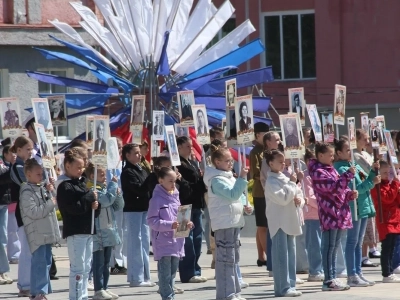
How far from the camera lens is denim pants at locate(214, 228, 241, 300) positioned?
38.9 ft

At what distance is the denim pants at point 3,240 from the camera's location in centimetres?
1420

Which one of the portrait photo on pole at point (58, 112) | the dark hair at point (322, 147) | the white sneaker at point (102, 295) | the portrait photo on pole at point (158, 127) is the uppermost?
the portrait photo on pole at point (58, 112)

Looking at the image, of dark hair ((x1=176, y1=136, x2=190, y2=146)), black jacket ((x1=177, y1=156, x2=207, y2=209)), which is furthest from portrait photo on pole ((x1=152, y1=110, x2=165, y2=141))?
black jacket ((x1=177, y1=156, x2=207, y2=209))

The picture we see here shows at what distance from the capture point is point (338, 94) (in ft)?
44.3

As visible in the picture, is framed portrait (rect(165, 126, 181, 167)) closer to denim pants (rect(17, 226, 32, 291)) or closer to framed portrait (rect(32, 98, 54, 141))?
framed portrait (rect(32, 98, 54, 141))

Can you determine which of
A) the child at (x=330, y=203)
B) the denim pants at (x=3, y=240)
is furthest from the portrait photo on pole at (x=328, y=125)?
the denim pants at (x=3, y=240)

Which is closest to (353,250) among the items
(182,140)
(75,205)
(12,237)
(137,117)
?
(182,140)

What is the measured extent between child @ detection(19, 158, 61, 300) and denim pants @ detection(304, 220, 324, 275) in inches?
134

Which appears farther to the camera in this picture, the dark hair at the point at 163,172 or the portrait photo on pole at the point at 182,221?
the dark hair at the point at 163,172

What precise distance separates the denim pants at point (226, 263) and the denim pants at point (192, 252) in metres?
1.71

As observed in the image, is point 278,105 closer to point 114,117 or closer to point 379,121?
point 114,117

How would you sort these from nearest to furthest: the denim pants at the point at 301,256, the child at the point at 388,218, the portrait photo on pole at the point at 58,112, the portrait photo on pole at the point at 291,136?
1. the portrait photo on pole at the point at 291,136
2. the child at the point at 388,218
3. the portrait photo on pole at the point at 58,112
4. the denim pants at the point at 301,256

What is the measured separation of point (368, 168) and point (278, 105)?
16569 mm

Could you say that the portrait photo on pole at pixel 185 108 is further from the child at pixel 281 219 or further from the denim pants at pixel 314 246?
the child at pixel 281 219
